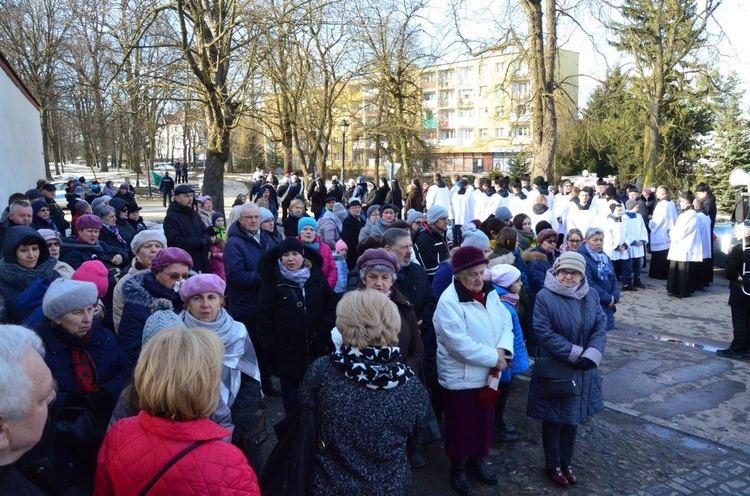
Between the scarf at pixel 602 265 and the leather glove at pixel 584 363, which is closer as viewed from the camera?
the leather glove at pixel 584 363

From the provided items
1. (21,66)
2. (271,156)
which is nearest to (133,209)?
(21,66)

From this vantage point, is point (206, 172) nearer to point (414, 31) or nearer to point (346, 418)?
point (346, 418)

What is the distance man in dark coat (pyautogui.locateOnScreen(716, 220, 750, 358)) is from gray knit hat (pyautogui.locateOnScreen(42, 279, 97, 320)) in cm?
751

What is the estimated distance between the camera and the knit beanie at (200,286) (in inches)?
133

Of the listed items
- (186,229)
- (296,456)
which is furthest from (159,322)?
(186,229)

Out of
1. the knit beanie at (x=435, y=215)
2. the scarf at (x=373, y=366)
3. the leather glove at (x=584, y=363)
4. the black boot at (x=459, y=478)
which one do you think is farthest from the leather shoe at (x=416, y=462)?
the knit beanie at (x=435, y=215)

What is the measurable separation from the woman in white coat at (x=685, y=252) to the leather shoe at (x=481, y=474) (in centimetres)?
875

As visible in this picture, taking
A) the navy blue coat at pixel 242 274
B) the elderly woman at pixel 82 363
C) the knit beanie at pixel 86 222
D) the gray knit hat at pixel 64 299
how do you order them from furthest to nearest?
the knit beanie at pixel 86 222, the navy blue coat at pixel 242 274, the gray knit hat at pixel 64 299, the elderly woman at pixel 82 363

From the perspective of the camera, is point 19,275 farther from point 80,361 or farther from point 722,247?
point 722,247

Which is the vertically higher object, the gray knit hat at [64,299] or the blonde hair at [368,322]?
the gray knit hat at [64,299]

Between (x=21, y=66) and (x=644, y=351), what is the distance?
3637 centimetres

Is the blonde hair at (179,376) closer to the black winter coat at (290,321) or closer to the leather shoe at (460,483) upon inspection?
the black winter coat at (290,321)

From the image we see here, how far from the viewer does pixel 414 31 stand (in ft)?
103

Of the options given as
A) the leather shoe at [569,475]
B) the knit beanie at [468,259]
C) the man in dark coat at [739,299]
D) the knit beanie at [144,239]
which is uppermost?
the knit beanie at [144,239]
